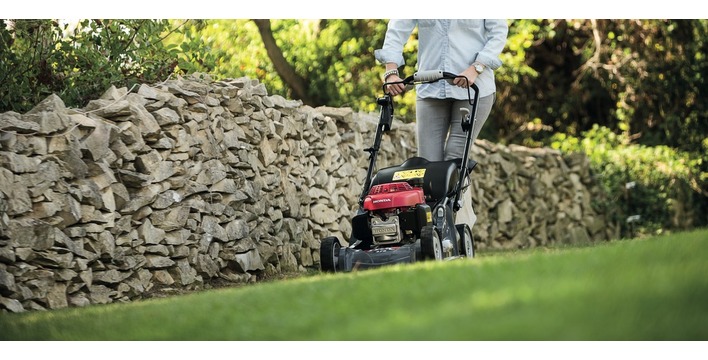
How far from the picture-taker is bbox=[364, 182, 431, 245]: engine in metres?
5.08

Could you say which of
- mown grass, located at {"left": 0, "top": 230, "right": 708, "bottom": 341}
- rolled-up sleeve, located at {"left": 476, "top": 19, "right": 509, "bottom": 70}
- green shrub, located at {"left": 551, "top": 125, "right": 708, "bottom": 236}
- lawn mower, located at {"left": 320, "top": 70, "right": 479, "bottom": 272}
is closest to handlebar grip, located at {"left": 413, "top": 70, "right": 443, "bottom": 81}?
lawn mower, located at {"left": 320, "top": 70, "right": 479, "bottom": 272}

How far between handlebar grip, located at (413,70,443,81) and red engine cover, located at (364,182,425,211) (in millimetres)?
593

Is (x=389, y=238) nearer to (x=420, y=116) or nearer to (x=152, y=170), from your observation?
(x=420, y=116)

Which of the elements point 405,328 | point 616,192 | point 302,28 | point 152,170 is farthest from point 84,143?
point 302,28

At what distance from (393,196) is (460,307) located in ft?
6.33

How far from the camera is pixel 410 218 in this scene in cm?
511

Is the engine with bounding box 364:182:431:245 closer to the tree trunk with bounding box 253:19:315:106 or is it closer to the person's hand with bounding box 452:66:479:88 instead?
the person's hand with bounding box 452:66:479:88

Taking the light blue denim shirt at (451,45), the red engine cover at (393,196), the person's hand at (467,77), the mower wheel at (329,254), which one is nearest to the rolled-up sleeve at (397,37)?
the light blue denim shirt at (451,45)

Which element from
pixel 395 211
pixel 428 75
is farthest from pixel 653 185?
pixel 395 211

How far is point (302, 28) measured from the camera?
1402 centimetres

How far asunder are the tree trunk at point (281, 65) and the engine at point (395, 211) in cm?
865

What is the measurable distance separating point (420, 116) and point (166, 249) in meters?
1.65

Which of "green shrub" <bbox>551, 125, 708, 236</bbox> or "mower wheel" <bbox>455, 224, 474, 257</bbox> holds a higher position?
"mower wheel" <bbox>455, 224, 474, 257</bbox>

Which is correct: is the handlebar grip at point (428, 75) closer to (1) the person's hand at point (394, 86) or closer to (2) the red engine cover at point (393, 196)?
(1) the person's hand at point (394, 86)
